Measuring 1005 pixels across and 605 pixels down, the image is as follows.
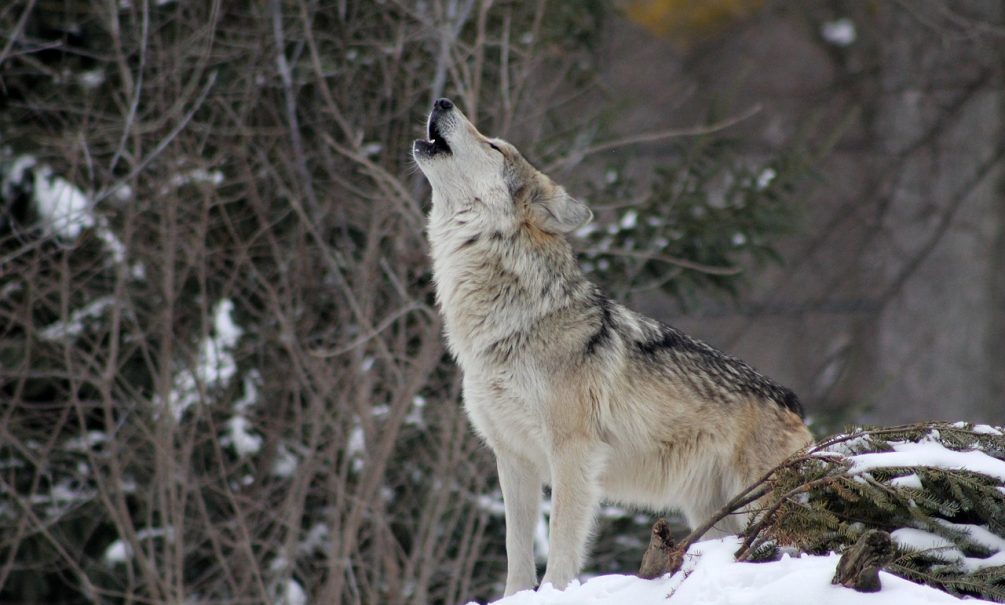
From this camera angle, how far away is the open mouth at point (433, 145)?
5.39 m

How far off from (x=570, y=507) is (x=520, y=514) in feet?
1.06

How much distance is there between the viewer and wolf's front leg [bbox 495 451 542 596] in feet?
16.8

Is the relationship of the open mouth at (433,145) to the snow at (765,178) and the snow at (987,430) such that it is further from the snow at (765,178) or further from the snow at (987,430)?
the snow at (765,178)

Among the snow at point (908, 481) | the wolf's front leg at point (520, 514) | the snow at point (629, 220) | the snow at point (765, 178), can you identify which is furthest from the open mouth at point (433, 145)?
the snow at point (765, 178)

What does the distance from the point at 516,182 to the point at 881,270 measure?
1371cm

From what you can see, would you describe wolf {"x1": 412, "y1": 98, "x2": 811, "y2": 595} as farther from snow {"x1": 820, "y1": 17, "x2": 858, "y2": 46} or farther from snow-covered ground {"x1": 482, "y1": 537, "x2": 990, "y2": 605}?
snow {"x1": 820, "y1": 17, "x2": 858, "y2": 46}

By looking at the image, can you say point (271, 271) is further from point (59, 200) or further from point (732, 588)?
point (732, 588)

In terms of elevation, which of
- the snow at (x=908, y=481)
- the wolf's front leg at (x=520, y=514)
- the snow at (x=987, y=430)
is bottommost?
the wolf's front leg at (x=520, y=514)

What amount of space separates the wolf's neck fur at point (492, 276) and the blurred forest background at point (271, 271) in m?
2.23

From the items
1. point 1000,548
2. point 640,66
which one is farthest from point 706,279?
point 640,66

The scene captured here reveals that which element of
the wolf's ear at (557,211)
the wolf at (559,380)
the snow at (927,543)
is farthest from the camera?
the wolf's ear at (557,211)

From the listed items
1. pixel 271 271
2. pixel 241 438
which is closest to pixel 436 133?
pixel 271 271

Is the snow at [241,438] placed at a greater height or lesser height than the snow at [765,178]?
lesser

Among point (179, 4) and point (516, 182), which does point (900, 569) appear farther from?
point (179, 4)
